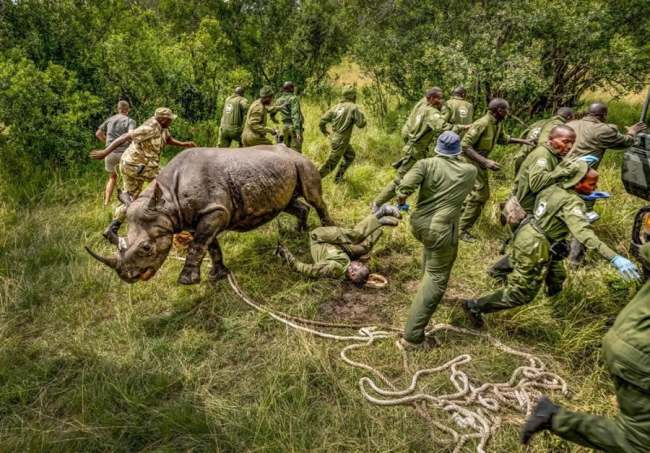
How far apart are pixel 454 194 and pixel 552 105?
786cm

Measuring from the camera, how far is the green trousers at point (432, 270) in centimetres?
392

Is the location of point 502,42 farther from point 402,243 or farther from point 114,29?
point 114,29

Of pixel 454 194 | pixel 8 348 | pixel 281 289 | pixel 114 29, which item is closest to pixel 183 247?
pixel 281 289

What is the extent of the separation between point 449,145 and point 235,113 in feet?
19.1

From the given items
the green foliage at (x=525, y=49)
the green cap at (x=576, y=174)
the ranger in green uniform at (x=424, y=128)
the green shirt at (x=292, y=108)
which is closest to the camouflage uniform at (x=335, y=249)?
the ranger in green uniform at (x=424, y=128)

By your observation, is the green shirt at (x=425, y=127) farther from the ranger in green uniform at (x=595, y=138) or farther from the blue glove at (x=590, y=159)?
the blue glove at (x=590, y=159)

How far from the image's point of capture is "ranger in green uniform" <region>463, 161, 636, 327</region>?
377 cm

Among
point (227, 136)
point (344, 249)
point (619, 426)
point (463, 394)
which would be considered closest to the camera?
point (619, 426)

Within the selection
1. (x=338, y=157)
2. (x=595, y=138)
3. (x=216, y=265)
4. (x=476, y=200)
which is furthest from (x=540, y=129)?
(x=216, y=265)

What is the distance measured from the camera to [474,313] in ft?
14.4

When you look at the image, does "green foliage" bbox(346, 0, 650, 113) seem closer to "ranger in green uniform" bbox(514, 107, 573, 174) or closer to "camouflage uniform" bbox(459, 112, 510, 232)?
"ranger in green uniform" bbox(514, 107, 573, 174)

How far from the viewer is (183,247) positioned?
5926mm

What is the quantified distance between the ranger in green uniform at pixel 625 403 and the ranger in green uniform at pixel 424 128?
3918 millimetres

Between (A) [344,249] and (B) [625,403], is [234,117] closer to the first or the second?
(A) [344,249]
